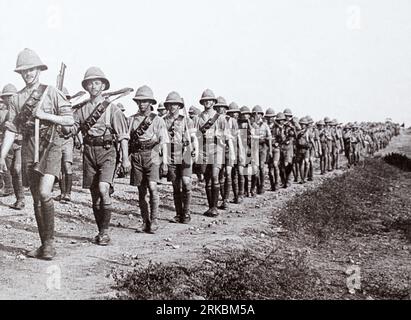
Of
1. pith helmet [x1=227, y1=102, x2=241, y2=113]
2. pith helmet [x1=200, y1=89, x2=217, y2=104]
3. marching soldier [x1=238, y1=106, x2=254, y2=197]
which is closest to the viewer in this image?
pith helmet [x1=200, y1=89, x2=217, y2=104]

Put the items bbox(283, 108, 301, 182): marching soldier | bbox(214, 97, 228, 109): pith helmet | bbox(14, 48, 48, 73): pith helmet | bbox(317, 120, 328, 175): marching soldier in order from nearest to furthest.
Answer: bbox(14, 48, 48, 73): pith helmet < bbox(214, 97, 228, 109): pith helmet < bbox(283, 108, 301, 182): marching soldier < bbox(317, 120, 328, 175): marching soldier

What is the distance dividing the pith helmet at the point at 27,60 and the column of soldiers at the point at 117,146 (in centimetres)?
1

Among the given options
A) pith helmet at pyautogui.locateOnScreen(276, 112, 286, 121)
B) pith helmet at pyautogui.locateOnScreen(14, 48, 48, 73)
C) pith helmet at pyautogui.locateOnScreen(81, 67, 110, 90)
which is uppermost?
pith helmet at pyautogui.locateOnScreen(14, 48, 48, 73)

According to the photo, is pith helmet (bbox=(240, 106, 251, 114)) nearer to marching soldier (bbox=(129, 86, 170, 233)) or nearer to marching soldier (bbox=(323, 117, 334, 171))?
marching soldier (bbox=(129, 86, 170, 233))

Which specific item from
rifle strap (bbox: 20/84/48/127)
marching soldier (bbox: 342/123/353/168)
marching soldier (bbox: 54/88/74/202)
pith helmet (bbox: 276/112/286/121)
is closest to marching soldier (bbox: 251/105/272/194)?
pith helmet (bbox: 276/112/286/121)

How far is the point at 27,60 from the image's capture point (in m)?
6.25

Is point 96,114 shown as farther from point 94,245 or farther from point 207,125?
point 207,125

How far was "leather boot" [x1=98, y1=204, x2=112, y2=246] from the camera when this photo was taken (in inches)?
292

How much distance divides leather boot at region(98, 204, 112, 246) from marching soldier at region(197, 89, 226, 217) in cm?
350

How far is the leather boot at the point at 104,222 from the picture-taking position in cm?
742

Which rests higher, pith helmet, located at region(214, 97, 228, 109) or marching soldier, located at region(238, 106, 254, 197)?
pith helmet, located at region(214, 97, 228, 109)

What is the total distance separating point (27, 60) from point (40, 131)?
861mm

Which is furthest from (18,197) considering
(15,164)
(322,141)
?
(322,141)
